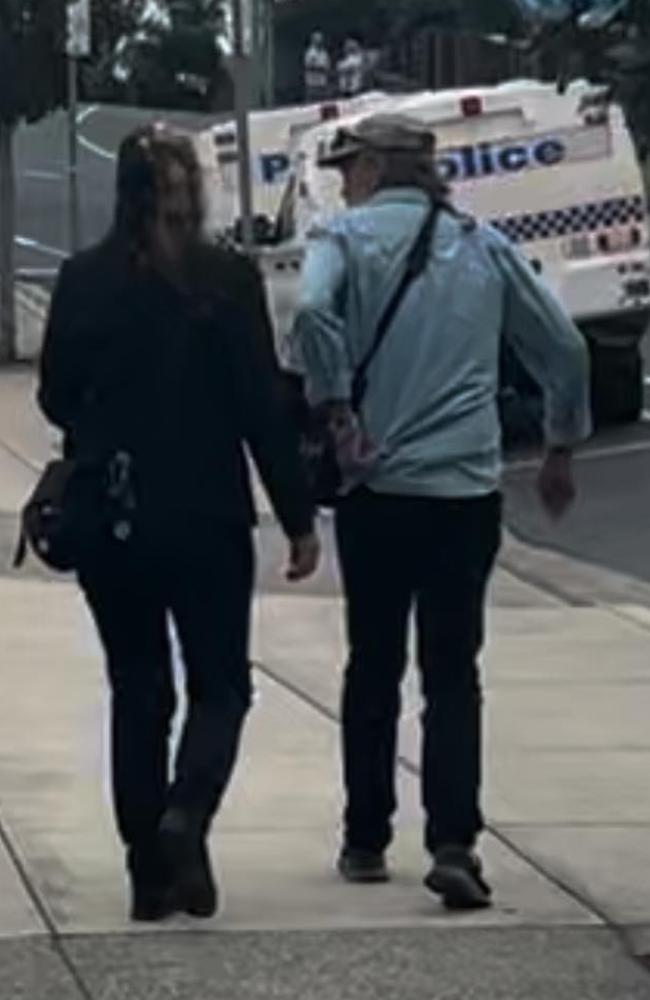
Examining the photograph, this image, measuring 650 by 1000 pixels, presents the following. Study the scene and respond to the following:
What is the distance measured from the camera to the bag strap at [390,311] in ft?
22.7

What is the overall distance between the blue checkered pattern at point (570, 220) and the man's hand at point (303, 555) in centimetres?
1324

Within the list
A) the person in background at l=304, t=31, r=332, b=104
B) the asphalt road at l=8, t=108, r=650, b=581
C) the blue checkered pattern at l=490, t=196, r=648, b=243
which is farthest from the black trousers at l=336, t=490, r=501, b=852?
the person in background at l=304, t=31, r=332, b=104

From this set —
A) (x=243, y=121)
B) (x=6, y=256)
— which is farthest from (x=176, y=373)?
(x=6, y=256)

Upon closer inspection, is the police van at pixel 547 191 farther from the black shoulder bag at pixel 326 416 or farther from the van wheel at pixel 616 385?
the black shoulder bag at pixel 326 416

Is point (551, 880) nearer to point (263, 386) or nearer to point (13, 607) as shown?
point (263, 386)

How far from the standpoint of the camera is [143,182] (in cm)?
659

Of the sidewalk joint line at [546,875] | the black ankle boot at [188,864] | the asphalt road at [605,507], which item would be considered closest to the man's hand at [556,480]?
the sidewalk joint line at [546,875]

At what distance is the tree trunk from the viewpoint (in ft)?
81.9

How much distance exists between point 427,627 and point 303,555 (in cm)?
39

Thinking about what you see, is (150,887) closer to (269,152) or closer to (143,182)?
(143,182)

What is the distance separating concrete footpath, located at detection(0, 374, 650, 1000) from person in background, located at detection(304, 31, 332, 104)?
30.7m

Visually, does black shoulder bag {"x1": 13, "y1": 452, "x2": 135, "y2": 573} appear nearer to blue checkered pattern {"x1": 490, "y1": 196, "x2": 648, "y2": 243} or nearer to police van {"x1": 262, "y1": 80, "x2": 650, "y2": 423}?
police van {"x1": 262, "y1": 80, "x2": 650, "y2": 423}

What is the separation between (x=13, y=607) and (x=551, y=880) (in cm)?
561

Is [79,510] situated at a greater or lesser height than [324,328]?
lesser
